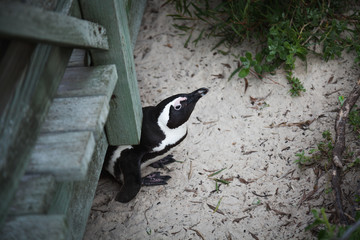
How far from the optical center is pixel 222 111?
3.17 meters

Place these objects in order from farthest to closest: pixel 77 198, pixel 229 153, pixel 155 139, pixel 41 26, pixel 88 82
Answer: pixel 229 153, pixel 155 139, pixel 77 198, pixel 88 82, pixel 41 26

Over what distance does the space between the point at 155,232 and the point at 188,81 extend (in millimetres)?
1523

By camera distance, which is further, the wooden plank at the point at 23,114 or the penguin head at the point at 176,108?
the penguin head at the point at 176,108

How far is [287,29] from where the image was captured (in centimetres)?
299

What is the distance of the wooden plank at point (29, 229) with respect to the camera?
1171 millimetres

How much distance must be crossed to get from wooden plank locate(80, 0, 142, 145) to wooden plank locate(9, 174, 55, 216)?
0.78 meters

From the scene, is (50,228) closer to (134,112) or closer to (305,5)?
(134,112)

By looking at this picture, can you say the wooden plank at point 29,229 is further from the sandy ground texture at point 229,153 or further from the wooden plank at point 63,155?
the sandy ground texture at point 229,153

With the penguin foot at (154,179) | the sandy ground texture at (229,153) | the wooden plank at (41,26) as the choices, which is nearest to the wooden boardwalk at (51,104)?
the wooden plank at (41,26)

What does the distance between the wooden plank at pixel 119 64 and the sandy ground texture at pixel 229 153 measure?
71cm

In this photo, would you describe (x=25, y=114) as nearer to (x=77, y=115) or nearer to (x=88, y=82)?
(x=77, y=115)

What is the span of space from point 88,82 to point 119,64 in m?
0.25

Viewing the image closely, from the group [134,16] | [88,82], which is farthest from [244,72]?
[88,82]

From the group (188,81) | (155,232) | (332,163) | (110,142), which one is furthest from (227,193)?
(188,81)
